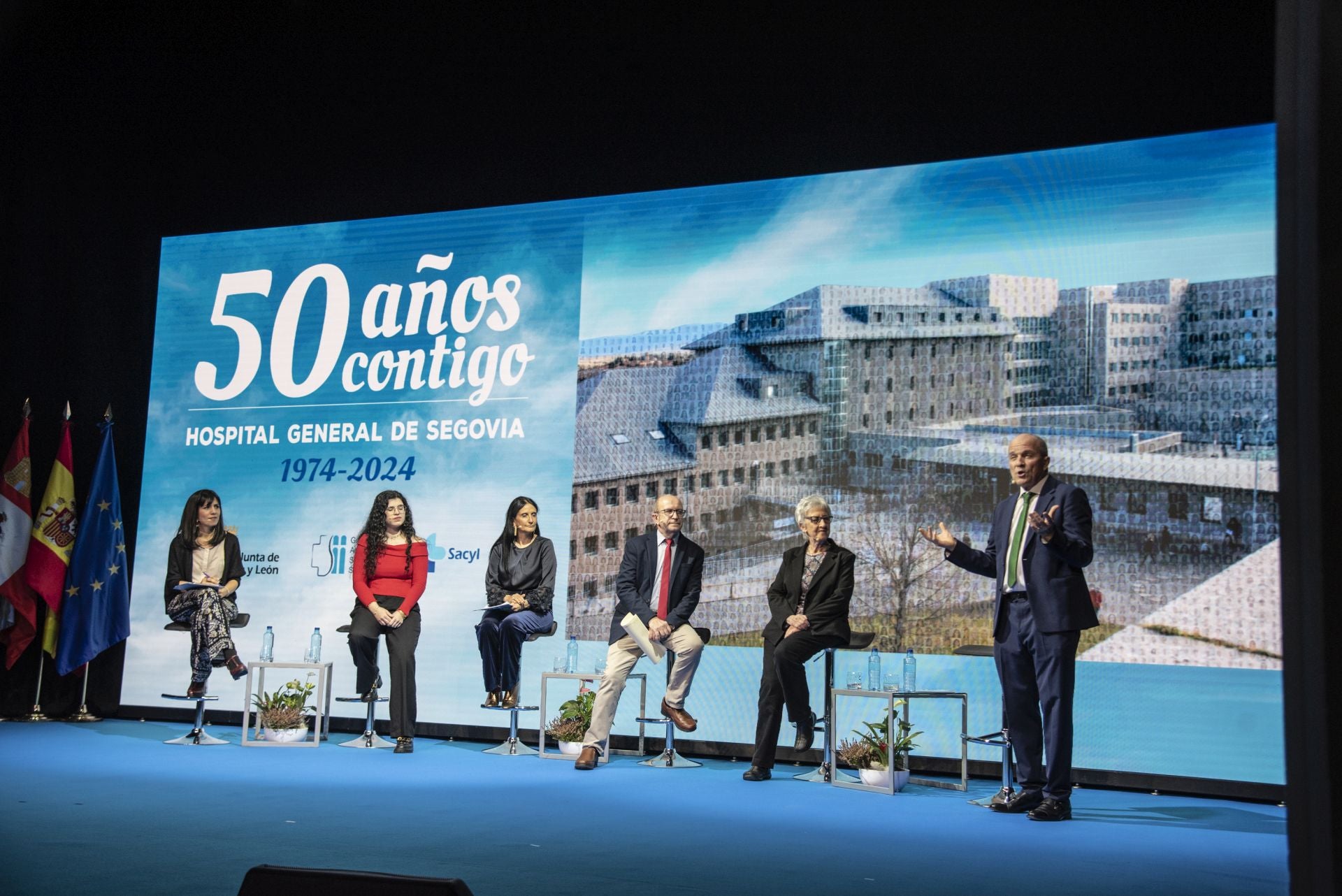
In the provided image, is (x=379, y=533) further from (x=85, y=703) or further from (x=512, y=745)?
(x=85, y=703)

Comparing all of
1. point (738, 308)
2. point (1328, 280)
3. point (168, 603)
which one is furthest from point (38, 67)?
point (1328, 280)

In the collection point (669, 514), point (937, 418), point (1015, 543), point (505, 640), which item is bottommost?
point (505, 640)

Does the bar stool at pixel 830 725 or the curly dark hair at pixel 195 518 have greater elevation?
the curly dark hair at pixel 195 518

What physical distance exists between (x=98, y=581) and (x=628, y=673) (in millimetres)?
3527

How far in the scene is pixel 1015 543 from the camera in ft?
15.7

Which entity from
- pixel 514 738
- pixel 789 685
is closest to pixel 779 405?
pixel 789 685

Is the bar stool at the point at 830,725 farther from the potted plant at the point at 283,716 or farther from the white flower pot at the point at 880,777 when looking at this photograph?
the potted plant at the point at 283,716

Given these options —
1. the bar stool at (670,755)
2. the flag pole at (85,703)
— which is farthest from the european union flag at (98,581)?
the bar stool at (670,755)

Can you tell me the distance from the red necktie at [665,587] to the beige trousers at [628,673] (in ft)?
0.44

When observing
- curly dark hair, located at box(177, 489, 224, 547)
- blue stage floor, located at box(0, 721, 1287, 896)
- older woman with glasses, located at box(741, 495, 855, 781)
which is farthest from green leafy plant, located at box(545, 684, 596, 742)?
curly dark hair, located at box(177, 489, 224, 547)

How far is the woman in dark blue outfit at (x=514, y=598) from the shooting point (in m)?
6.57

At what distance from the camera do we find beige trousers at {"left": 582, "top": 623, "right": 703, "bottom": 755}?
6.08 metres

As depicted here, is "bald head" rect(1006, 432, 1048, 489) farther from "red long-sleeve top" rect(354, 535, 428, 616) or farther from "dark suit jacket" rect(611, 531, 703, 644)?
"red long-sleeve top" rect(354, 535, 428, 616)

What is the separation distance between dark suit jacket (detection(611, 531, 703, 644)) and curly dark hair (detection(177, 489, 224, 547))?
2.43 m
